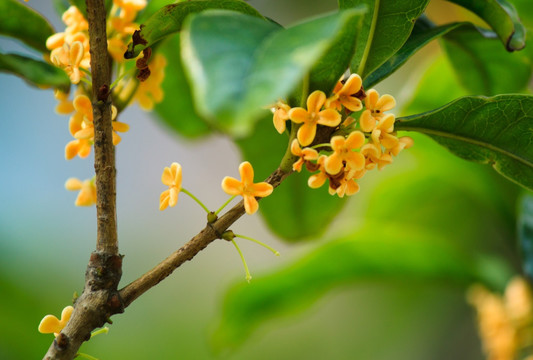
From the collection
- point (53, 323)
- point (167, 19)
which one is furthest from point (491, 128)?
point (53, 323)

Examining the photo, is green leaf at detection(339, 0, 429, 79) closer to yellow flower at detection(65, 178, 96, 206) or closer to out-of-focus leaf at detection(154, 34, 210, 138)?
yellow flower at detection(65, 178, 96, 206)

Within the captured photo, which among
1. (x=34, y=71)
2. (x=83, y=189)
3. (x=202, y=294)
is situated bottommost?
(x=202, y=294)

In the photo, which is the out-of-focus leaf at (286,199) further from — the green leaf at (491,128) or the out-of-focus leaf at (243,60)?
the out-of-focus leaf at (243,60)

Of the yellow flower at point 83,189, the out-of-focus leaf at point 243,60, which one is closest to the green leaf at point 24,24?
the yellow flower at point 83,189

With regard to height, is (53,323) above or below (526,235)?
above

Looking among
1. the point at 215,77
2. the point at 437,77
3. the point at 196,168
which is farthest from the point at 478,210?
the point at 215,77

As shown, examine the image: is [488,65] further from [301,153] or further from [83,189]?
[83,189]
